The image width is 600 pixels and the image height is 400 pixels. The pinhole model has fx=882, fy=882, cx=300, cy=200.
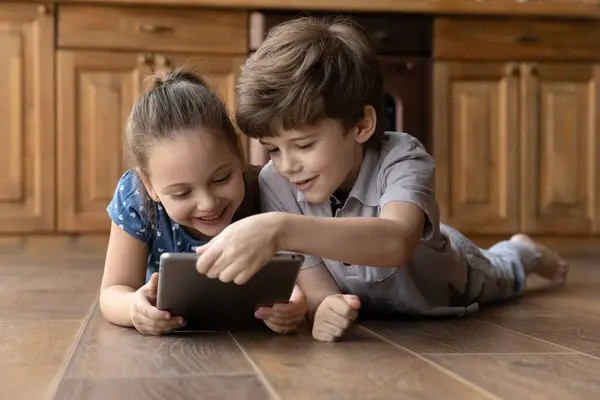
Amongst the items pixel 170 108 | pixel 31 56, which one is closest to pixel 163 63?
pixel 31 56

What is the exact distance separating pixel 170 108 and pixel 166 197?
0.45 feet

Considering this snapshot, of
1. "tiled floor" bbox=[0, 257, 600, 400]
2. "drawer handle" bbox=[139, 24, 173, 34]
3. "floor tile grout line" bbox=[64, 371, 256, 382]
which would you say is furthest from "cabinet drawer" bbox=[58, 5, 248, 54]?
"floor tile grout line" bbox=[64, 371, 256, 382]

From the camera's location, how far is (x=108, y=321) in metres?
1.50

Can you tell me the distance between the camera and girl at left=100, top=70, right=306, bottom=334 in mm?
1312

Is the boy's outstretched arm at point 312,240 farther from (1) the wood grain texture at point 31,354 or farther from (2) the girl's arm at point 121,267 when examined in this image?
(2) the girl's arm at point 121,267

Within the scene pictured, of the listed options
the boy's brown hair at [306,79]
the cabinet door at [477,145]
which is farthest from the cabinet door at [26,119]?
the boy's brown hair at [306,79]

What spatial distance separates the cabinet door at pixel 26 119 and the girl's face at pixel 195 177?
1.87 metres

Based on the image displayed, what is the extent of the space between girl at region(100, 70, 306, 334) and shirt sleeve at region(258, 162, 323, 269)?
0.18 feet

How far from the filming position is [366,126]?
1.41m

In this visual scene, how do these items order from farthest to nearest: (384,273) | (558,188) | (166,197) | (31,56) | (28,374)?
1. (558,188)
2. (31,56)
3. (384,273)
4. (166,197)
5. (28,374)

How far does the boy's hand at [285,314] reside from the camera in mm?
1305

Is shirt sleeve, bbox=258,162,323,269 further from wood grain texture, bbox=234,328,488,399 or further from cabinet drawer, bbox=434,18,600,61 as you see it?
cabinet drawer, bbox=434,18,600,61

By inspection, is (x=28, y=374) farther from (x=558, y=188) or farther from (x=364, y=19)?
(x=558, y=188)

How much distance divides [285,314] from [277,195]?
265 mm
